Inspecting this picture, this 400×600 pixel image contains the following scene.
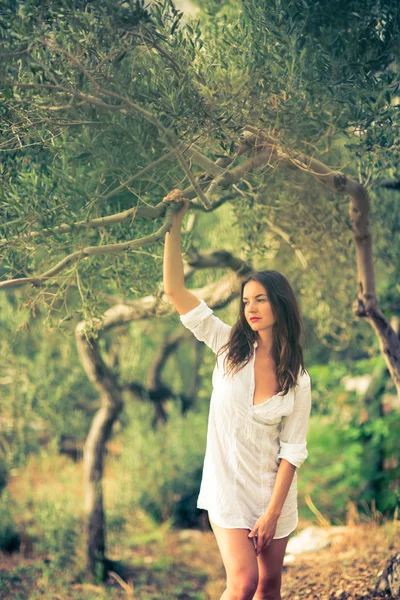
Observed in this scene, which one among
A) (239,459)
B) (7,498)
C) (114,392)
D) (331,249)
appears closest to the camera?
(239,459)

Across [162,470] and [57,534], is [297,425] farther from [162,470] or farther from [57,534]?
[162,470]

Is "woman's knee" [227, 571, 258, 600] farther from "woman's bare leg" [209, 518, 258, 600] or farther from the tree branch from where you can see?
the tree branch

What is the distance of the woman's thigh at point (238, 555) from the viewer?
9.66 feet

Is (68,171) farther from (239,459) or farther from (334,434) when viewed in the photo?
(334,434)

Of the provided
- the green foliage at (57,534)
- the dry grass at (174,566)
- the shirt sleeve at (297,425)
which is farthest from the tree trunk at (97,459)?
the shirt sleeve at (297,425)

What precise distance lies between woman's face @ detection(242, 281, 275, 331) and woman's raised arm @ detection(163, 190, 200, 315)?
0.24 metres

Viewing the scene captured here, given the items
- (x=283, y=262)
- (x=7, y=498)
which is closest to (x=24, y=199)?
(x=283, y=262)

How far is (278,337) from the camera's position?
3.29 meters

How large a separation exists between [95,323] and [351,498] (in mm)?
4336

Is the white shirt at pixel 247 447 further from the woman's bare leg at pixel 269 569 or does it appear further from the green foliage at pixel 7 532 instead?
the green foliage at pixel 7 532

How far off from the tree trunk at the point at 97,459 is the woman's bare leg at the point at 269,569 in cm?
268

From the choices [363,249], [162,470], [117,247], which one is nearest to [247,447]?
[117,247]

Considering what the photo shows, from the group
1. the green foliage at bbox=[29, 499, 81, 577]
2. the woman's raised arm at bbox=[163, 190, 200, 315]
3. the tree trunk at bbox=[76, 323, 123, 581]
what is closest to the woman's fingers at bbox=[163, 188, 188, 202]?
the woman's raised arm at bbox=[163, 190, 200, 315]

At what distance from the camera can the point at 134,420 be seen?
26.9 ft
